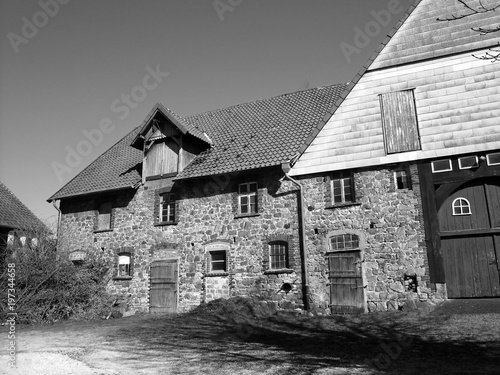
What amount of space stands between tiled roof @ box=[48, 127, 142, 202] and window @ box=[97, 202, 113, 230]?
0.83 metres

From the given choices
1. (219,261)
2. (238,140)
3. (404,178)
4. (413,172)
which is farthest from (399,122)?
(219,261)

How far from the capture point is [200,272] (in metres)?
16.6

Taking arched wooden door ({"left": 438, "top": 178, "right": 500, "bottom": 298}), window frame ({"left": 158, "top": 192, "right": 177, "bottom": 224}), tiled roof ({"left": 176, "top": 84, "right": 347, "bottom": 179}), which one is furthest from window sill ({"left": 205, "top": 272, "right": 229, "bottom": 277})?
arched wooden door ({"left": 438, "top": 178, "right": 500, "bottom": 298})

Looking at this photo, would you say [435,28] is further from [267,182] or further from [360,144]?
[267,182]

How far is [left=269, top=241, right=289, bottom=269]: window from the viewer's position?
15.2m

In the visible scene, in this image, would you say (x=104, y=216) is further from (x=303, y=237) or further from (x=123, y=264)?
Result: (x=303, y=237)

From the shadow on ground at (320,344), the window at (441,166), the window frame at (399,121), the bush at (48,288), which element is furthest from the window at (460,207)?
the bush at (48,288)

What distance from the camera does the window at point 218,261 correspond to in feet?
53.9

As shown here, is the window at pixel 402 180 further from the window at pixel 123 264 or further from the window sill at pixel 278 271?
the window at pixel 123 264

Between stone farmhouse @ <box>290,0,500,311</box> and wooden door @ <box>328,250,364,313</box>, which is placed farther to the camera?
wooden door @ <box>328,250,364,313</box>

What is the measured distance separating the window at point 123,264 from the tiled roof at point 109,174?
114 inches

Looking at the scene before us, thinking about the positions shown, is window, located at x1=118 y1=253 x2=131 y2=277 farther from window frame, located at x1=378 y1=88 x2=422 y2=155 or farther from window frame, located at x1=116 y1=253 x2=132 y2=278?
window frame, located at x1=378 y1=88 x2=422 y2=155

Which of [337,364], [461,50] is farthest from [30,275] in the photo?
[461,50]

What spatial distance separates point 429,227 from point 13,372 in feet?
36.6
